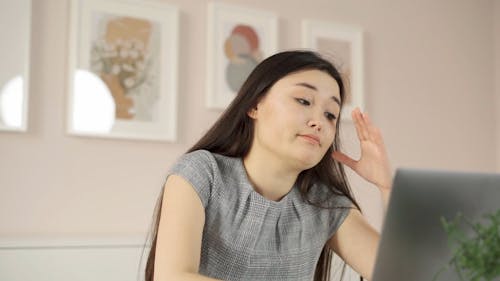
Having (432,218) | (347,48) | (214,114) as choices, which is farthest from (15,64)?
(432,218)

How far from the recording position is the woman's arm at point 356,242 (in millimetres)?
1461

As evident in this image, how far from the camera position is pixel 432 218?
796 mm

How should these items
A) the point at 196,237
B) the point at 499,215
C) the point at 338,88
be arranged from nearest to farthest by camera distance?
the point at 499,215, the point at 196,237, the point at 338,88

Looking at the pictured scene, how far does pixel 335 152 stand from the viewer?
1561 millimetres

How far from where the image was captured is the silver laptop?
77cm

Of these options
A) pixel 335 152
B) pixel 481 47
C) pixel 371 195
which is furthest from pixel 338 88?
pixel 481 47

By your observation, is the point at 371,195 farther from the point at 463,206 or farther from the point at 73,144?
the point at 463,206

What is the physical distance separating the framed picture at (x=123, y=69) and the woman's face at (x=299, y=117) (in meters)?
1.22

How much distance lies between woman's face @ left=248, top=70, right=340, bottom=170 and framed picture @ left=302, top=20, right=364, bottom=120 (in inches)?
64.3

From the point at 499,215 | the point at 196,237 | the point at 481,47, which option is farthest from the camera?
the point at 481,47

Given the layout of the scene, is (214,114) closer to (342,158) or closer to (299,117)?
(342,158)

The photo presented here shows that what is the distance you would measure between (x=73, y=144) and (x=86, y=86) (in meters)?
0.25

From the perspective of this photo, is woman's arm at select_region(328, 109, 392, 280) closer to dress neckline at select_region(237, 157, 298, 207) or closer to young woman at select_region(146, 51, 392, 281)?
young woman at select_region(146, 51, 392, 281)

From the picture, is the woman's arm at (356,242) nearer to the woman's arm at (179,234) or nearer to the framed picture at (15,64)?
the woman's arm at (179,234)
